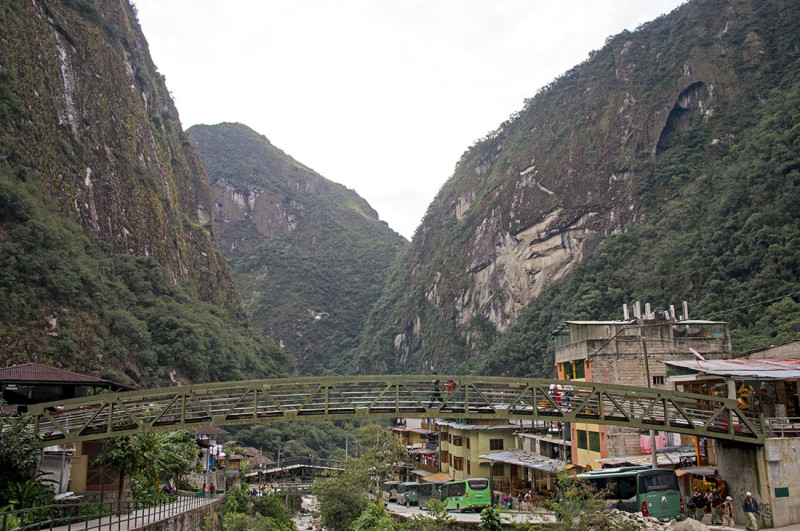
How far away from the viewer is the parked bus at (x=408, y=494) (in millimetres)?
42406

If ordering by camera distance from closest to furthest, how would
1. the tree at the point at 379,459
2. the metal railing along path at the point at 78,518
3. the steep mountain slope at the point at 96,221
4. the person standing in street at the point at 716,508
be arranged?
the metal railing along path at the point at 78,518, the person standing in street at the point at 716,508, the tree at the point at 379,459, the steep mountain slope at the point at 96,221

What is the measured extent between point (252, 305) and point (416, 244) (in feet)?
174

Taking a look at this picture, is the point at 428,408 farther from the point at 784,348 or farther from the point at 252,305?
the point at 252,305

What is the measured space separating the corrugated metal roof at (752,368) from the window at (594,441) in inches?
459

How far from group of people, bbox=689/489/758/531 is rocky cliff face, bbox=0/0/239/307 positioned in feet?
194

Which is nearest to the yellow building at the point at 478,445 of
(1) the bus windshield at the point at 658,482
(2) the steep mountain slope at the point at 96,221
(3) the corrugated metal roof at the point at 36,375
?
(1) the bus windshield at the point at 658,482

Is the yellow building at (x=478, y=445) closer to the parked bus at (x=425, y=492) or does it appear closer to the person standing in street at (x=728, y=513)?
the parked bus at (x=425, y=492)

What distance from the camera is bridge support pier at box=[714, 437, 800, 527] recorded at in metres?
20.0

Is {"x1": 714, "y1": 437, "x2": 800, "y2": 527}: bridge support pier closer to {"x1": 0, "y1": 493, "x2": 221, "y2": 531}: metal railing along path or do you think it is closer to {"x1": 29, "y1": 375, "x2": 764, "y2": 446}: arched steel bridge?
{"x1": 29, "y1": 375, "x2": 764, "y2": 446}: arched steel bridge

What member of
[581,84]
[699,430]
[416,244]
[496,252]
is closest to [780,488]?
[699,430]

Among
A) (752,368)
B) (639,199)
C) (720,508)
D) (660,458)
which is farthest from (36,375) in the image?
(639,199)

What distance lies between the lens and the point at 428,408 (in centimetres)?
2103

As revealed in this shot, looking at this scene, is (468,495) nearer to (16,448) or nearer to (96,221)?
(16,448)

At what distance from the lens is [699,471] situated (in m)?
23.6
